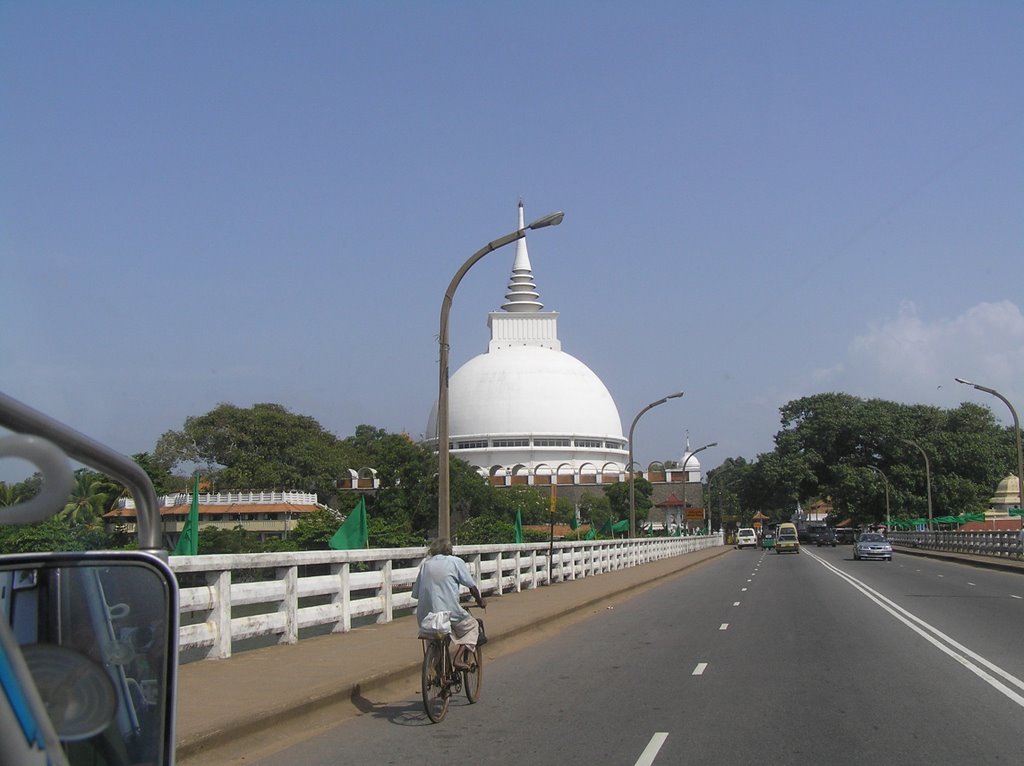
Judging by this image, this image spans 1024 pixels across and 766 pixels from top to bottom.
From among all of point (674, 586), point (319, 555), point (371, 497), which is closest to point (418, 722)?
point (319, 555)


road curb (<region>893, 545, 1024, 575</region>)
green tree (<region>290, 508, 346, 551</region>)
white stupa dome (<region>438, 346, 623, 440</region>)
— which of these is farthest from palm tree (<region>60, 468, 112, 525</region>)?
white stupa dome (<region>438, 346, 623, 440</region>)

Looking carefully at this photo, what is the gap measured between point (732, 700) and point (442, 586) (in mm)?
3081

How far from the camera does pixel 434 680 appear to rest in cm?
1019

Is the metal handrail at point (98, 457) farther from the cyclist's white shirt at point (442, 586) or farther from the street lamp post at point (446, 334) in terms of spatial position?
the street lamp post at point (446, 334)

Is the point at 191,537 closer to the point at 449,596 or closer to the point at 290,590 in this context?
the point at 290,590

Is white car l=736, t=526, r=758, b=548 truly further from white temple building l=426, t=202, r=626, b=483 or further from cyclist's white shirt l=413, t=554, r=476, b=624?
cyclist's white shirt l=413, t=554, r=476, b=624

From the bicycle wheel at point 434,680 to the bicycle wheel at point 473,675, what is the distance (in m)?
0.42

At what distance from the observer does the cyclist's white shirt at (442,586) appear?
10.4 m

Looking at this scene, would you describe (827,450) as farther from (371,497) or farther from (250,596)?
(250,596)

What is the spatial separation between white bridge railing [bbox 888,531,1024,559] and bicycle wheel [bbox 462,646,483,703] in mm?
39298

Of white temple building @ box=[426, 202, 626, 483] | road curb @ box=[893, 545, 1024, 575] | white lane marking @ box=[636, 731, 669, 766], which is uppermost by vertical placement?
white temple building @ box=[426, 202, 626, 483]

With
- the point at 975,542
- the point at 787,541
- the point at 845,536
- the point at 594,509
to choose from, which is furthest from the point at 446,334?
the point at 845,536

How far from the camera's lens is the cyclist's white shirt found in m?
10.4

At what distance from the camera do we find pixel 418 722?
10.1 metres
